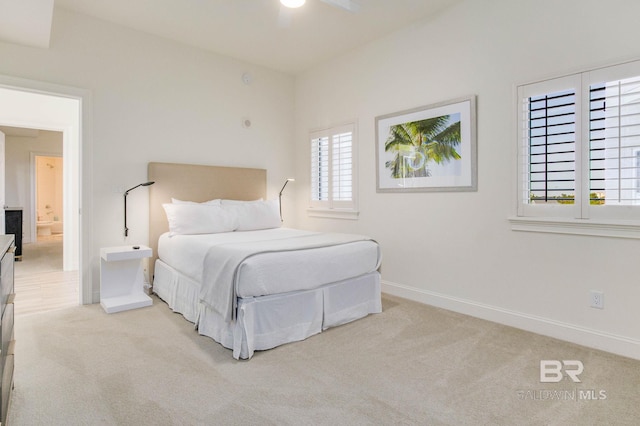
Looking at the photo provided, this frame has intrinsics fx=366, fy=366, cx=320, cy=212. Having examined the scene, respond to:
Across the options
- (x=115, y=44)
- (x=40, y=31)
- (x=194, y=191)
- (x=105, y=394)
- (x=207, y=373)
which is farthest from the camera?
(x=194, y=191)

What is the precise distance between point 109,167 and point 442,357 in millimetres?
3728

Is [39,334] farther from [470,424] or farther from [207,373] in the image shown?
[470,424]

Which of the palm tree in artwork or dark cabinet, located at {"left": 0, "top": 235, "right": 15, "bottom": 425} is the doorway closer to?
dark cabinet, located at {"left": 0, "top": 235, "right": 15, "bottom": 425}

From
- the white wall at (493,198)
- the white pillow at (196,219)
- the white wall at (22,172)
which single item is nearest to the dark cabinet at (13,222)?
the white wall at (22,172)

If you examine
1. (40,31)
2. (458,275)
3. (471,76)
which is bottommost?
(458,275)

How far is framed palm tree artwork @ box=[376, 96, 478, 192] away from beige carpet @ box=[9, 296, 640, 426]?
1460 mm

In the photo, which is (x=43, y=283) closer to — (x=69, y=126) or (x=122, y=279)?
(x=122, y=279)

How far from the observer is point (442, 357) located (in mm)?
2600

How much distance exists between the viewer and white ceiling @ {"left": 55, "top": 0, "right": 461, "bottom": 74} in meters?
3.53

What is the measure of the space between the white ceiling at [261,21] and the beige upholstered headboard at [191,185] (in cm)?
150

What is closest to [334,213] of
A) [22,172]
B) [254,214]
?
[254,214]

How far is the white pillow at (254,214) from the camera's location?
4.35 m

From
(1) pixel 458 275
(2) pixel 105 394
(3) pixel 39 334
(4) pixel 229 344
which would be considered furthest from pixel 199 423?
(1) pixel 458 275

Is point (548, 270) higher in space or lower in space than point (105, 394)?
higher
